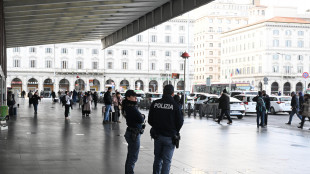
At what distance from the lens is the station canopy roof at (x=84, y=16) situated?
23.9 meters

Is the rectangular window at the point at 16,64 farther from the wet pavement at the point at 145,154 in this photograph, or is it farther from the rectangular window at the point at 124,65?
the wet pavement at the point at 145,154

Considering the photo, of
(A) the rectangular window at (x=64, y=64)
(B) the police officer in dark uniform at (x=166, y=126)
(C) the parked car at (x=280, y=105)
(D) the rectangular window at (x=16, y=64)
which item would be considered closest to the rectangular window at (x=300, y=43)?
(A) the rectangular window at (x=64, y=64)

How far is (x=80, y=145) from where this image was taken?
13.7 meters

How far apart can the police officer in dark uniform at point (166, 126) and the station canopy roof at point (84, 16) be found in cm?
1391

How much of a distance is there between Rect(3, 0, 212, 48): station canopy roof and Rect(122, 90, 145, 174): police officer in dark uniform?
13.3 meters

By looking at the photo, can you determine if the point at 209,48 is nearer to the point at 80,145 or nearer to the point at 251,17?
the point at 251,17

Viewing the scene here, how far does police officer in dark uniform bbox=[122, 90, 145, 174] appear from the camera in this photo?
26.6ft

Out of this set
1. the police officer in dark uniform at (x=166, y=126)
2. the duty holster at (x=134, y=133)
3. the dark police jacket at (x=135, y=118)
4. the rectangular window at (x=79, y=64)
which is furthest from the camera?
the rectangular window at (x=79, y=64)

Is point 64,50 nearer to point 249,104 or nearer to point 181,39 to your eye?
point 181,39

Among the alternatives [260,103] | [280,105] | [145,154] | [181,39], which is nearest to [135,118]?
[145,154]

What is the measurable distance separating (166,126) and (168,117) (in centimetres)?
15

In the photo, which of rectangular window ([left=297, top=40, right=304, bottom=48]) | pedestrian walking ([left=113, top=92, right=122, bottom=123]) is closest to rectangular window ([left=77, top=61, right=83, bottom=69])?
rectangular window ([left=297, top=40, right=304, bottom=48])

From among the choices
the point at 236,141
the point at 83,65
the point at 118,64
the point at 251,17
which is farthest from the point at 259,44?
the point at 236,141

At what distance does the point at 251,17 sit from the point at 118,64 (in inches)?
1855
